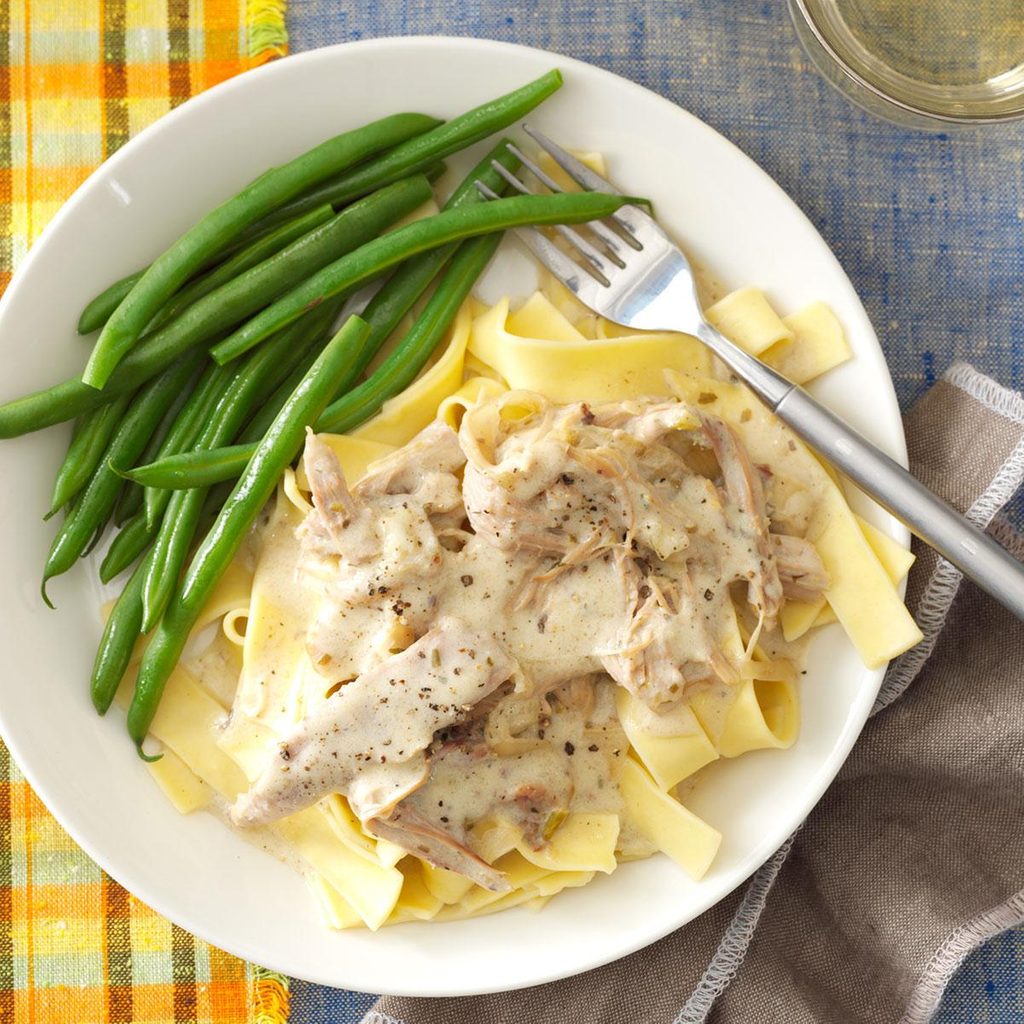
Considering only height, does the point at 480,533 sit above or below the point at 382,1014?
above

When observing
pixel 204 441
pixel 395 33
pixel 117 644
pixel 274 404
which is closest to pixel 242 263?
pixel 274 404

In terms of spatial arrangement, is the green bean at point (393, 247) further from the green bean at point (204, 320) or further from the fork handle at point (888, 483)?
the fork handle at point (888, 483)

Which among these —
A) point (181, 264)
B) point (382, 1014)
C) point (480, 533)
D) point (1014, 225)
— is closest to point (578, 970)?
point (382, 1014)

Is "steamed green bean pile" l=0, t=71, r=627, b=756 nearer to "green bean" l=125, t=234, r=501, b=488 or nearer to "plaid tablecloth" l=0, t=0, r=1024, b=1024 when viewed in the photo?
"green bean" l=125, t=234, r=501, b=488

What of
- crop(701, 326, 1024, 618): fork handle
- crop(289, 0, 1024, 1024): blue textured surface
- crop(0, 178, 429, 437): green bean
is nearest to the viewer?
crop(701, 326, 1024, 618): fork handle

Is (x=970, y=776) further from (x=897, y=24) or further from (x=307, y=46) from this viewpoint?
(x=307, y=46)

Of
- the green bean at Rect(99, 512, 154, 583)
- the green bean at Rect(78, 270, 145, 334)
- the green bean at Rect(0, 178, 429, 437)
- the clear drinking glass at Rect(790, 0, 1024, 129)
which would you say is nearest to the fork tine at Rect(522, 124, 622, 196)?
the green bean at Rect(0, 178, 429, 437)
